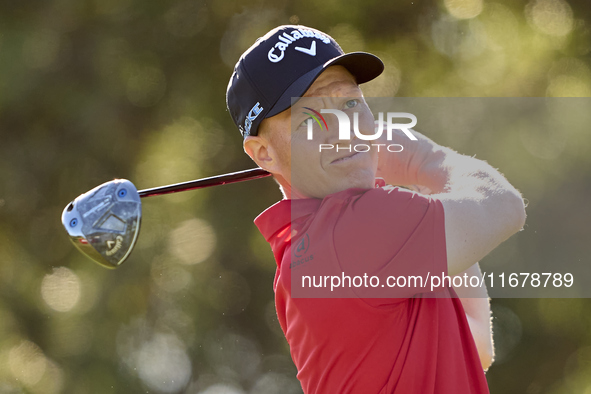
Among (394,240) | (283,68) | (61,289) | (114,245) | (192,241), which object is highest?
(283,68)

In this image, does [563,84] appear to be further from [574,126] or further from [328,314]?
[328,314]

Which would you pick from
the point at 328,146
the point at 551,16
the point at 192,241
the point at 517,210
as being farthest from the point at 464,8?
the point at 517,210

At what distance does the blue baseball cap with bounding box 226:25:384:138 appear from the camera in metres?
1.75

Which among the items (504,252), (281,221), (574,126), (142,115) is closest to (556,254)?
(504,252)

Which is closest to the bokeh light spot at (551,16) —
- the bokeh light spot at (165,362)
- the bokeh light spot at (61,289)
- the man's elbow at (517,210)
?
the bokeh light spot at (165,362)

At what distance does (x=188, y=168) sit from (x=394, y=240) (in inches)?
156

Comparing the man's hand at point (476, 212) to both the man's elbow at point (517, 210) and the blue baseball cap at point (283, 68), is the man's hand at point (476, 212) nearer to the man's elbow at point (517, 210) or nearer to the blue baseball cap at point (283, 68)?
the man's elbow at point (517, 210)

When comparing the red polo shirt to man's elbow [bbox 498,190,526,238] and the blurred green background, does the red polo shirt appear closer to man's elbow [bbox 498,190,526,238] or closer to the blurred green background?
man's elbow [bbox 498,190,526,238]

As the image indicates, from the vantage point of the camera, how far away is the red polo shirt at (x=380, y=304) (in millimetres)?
1530

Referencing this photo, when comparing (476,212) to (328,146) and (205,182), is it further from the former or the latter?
(205,182)

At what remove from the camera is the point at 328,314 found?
1.59m

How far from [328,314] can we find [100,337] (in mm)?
4170

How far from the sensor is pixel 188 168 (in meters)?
5.37

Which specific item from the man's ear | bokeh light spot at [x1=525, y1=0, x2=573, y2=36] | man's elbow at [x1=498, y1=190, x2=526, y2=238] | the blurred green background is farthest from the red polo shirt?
bokeh light spot at [x1=525, y1=0, x2=573, y2=36]
